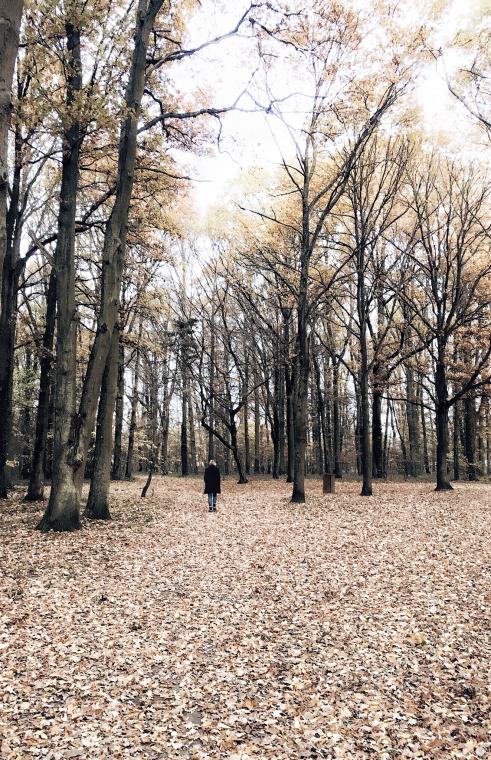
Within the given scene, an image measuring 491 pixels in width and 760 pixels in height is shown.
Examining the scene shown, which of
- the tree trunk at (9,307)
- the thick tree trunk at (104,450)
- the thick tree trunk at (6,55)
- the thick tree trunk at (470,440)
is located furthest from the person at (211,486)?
the thick tree trunk at (470,440)

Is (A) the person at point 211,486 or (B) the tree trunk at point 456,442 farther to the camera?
(B) the tree trunk at point 456,442

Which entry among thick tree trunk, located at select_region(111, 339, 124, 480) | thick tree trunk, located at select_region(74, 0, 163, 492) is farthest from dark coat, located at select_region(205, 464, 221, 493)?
thick tree trunk, located at select_region(111, 339, 124, 480)

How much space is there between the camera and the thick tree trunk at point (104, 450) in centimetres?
1114

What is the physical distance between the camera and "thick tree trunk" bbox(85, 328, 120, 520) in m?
11.1

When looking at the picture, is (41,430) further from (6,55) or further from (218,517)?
(6,55)

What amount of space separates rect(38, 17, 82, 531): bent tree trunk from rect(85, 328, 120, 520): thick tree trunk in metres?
1.46

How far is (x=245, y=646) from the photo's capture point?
16.7 feet

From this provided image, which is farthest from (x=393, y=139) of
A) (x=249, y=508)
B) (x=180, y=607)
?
(x=180, y=607)

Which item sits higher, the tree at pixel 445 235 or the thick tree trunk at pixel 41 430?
the tree at pixel 445 235

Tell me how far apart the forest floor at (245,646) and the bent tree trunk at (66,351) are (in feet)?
2.41

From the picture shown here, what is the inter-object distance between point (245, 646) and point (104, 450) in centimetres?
723

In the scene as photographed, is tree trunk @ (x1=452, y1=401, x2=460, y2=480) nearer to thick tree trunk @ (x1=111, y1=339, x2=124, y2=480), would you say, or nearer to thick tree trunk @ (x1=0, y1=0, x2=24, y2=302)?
thick tree trunk @ (x1=111, y1=339, x2=124, y2=480)

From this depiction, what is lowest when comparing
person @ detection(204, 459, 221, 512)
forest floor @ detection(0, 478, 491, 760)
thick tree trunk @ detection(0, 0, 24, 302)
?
forest floor @ detection(0, 478, 491, 760)

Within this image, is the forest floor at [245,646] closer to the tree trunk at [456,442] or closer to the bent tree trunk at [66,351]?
the bent tree trunk at [66,351]
